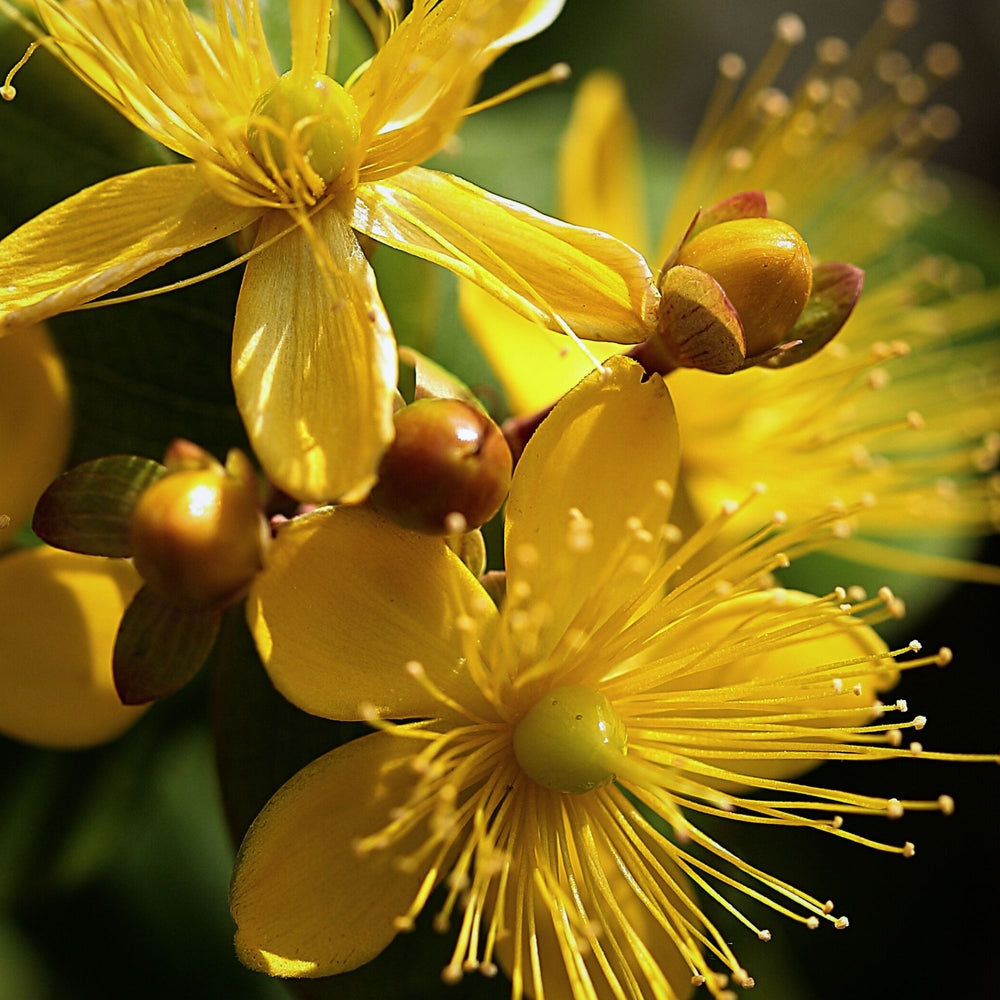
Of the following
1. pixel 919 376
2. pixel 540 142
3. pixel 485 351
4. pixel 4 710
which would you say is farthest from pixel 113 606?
pixel 919 376

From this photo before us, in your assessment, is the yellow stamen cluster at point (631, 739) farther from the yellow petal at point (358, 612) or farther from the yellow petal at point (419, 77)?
the yellow petal at point (419, 77)

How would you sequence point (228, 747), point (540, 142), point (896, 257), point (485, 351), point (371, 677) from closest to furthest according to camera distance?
1. point (371, 677)
2. point (228, 747)
3. point (485, 351)
4. point (540, 142)
5. point (896, 257)

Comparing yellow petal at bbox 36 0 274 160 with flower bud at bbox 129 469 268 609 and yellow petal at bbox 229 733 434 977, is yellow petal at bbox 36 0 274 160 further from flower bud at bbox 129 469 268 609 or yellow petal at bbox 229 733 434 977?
yellow petal at bbox 229 733 434 977

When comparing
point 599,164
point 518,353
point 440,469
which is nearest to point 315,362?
point 440,469

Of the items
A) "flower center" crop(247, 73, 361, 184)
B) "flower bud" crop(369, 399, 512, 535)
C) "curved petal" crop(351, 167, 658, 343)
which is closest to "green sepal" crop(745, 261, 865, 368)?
"curved petal" crop(351, 167, 658, 343)

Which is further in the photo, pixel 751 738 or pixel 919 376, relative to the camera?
pixel 919 376

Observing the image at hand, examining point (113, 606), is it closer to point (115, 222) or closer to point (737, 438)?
point (115, 222)

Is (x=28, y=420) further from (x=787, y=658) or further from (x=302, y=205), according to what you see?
(x=787, y=658)
